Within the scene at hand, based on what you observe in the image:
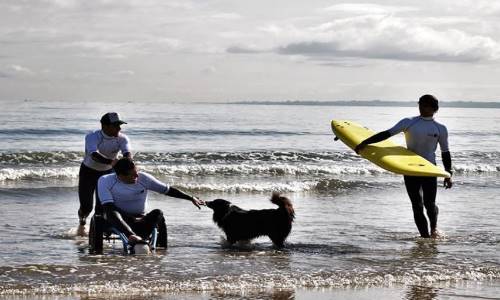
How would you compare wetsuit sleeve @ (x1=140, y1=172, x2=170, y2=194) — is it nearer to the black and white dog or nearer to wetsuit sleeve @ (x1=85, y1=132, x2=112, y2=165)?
the black and white dog

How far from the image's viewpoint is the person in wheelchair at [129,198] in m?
8.19

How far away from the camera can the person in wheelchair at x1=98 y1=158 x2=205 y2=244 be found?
26.9 ft

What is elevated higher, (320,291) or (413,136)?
(413,136)

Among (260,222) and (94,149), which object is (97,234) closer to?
(94,149)

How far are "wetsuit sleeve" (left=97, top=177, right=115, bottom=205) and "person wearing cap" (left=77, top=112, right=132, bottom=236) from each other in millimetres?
754

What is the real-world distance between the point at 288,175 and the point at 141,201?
40.1 feet

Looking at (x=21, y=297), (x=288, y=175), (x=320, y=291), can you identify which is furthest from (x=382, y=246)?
(x=288, y=175)

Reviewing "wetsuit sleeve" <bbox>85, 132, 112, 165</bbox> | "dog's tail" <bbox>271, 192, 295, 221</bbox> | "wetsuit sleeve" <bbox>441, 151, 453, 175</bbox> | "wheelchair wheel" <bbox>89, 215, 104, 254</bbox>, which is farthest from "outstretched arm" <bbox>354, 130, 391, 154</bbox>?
"wheelchair wheel" <bbox>89, 215, 104, 254</bbox>

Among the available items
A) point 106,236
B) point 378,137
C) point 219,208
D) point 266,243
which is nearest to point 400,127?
point 378,137

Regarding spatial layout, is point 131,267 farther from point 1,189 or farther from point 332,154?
point 332,154

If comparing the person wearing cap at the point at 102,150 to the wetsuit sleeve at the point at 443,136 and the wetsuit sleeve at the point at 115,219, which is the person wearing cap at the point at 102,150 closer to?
the wetsuit sleeve at the point at 115,219

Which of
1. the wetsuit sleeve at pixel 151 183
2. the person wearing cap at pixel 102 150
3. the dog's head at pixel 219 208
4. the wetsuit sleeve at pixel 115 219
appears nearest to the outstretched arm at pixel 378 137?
the dog's head at pixel 219 208

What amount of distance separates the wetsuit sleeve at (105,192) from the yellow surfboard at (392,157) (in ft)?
11.7

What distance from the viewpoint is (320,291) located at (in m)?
7.26
